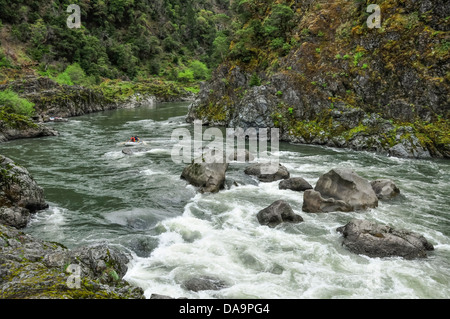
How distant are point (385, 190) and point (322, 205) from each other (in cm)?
386

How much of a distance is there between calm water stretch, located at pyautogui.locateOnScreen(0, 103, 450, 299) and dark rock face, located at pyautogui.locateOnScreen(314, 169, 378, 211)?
60cm

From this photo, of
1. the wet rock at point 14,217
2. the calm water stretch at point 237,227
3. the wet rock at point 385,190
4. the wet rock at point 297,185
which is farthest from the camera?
the wet rock at point 297,185

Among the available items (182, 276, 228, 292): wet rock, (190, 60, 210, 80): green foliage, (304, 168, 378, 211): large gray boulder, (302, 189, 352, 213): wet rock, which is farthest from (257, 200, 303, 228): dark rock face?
(190, 60, 210, 80): green foliage

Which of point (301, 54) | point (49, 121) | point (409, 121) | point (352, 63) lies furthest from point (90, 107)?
point (409, 121)

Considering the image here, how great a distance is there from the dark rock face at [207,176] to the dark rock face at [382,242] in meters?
7.39

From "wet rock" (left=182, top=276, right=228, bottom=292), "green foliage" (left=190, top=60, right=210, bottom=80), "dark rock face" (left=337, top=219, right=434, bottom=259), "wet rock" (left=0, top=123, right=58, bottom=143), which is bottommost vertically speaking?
"wet rock" (left=182, top=276, right=228, bottom=292)

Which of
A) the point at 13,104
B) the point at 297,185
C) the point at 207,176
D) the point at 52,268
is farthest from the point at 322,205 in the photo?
the point at 13,104

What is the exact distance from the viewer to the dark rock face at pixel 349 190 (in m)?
14.5

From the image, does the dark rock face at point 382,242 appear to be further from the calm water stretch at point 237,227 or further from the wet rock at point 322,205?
the wet rock at point 322,205

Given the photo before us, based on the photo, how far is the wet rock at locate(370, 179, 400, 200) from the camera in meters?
15.6

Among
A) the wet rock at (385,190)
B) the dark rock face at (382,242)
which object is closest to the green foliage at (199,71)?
the wet rock at (385,190)

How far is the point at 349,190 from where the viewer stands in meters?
14.7

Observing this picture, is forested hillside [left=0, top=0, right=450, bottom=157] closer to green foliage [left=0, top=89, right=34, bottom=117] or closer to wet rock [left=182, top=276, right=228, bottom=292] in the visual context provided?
green foliage [left=0, top=89, right=34, bottom=117]
